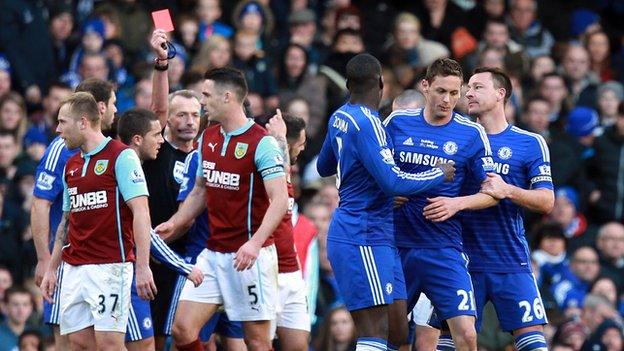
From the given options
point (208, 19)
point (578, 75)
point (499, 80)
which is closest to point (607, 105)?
point (578, 75)

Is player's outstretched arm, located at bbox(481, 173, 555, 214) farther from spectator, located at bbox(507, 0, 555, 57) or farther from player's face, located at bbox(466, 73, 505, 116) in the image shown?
spectator, located at bbox(507, 0, 555, 57)

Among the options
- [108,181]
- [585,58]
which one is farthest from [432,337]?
[585,58]

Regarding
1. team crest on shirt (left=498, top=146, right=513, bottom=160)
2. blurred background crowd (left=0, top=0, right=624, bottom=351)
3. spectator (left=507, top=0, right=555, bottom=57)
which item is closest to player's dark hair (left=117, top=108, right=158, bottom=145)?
team crest on shirt (left=498, top=146, right=513, bottom=160)

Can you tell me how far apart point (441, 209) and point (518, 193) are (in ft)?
2.59

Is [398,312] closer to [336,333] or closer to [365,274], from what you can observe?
[365,274]

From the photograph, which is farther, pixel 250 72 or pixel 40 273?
pixel 250 72

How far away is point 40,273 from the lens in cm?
1360

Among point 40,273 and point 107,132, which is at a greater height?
point 107,132

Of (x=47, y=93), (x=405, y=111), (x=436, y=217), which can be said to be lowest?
(x=436, y=217)

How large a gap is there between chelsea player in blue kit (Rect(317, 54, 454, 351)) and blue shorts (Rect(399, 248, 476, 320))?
35 centimetres

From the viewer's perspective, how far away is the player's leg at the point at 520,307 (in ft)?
44.9

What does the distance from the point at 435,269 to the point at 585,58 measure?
10.6 meters

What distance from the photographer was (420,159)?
13.2m

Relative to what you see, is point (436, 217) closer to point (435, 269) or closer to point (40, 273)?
point (435, 269)
